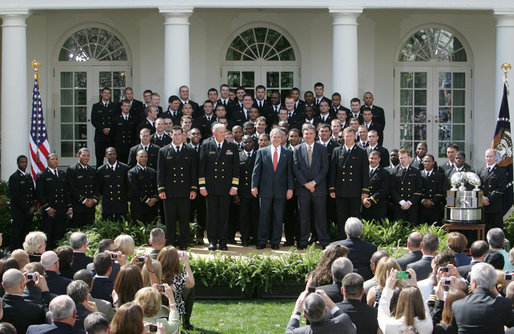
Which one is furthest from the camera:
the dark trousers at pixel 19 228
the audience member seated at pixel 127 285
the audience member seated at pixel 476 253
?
the dark trousers at pixel 19 228

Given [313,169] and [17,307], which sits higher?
[313,169]

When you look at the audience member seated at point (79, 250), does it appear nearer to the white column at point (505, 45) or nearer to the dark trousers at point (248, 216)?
the dark trousers at point (248, 216)

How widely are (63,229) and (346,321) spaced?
937 centimetres

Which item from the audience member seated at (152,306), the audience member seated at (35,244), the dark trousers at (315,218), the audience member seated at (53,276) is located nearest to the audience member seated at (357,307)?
the audience member seated at (152,306)

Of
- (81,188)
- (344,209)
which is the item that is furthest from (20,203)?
(344,209)

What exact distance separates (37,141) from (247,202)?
4.87 meters

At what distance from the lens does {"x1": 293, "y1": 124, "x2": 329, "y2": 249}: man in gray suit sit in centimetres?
1395

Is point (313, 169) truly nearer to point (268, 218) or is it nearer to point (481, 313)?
point (268, 218)

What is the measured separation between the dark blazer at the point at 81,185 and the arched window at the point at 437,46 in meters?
9.83

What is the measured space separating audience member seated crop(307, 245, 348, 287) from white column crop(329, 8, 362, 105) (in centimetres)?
978

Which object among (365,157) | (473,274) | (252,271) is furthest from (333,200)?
(473,274)

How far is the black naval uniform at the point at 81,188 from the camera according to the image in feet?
49.1

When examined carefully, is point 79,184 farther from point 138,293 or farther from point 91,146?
point 138,293

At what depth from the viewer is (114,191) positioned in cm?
1475
